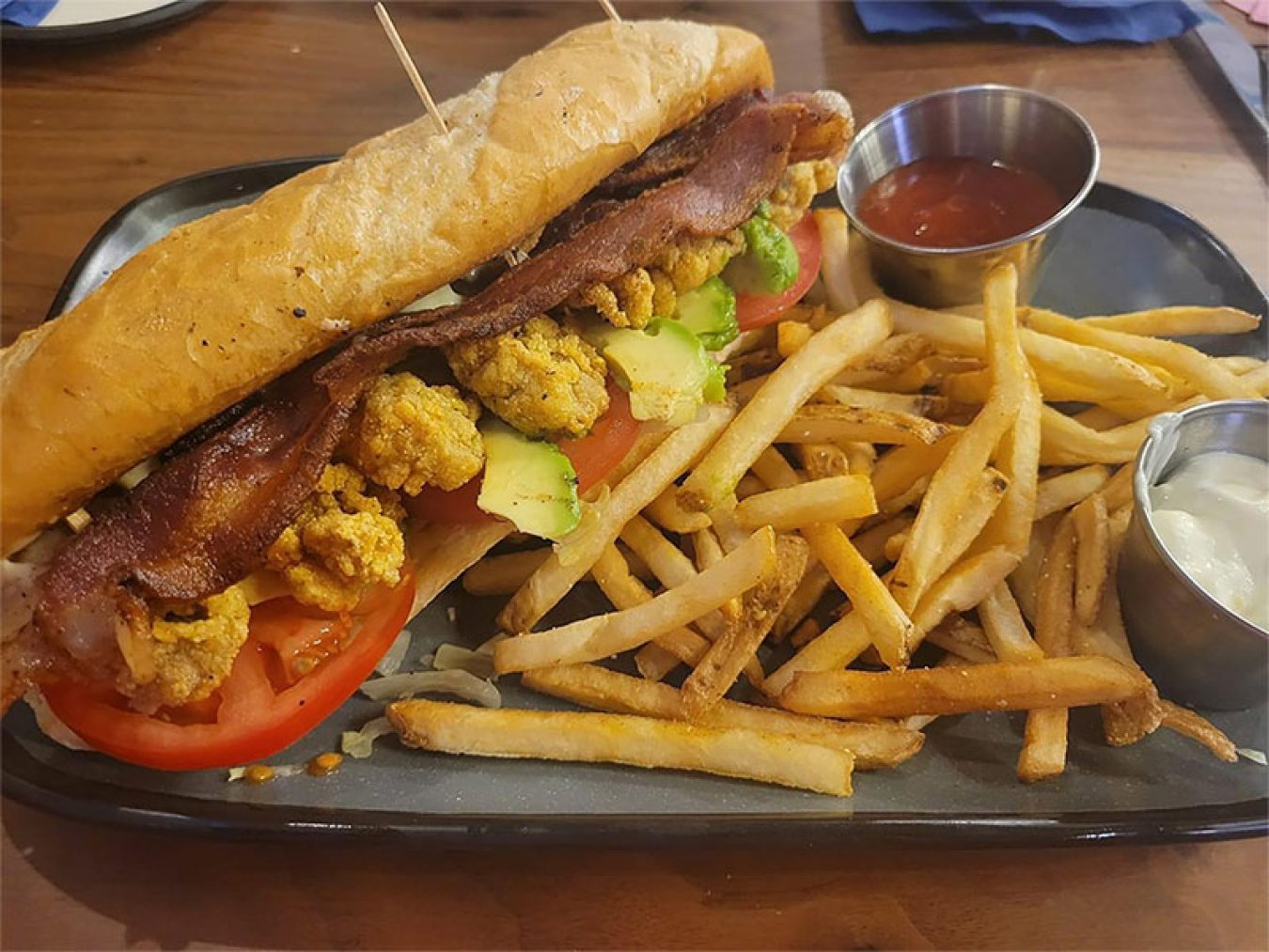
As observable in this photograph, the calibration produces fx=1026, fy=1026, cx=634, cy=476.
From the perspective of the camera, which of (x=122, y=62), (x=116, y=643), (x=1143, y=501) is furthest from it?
(x=122, y=62)

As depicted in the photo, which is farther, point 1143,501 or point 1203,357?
point 1203,357

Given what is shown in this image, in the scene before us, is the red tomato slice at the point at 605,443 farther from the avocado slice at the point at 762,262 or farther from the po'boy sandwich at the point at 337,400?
the avocado slice at the point at 762,262

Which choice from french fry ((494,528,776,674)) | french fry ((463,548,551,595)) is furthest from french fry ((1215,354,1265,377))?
french fry ((463,548,551,595))

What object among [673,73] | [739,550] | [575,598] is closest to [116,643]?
[575,598]

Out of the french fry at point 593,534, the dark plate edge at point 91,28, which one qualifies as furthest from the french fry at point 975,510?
the dark plate edge at point 91,28

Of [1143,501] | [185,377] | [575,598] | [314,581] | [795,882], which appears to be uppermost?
[185,377]

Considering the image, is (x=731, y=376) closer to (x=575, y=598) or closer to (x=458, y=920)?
(x=575, y=598)
